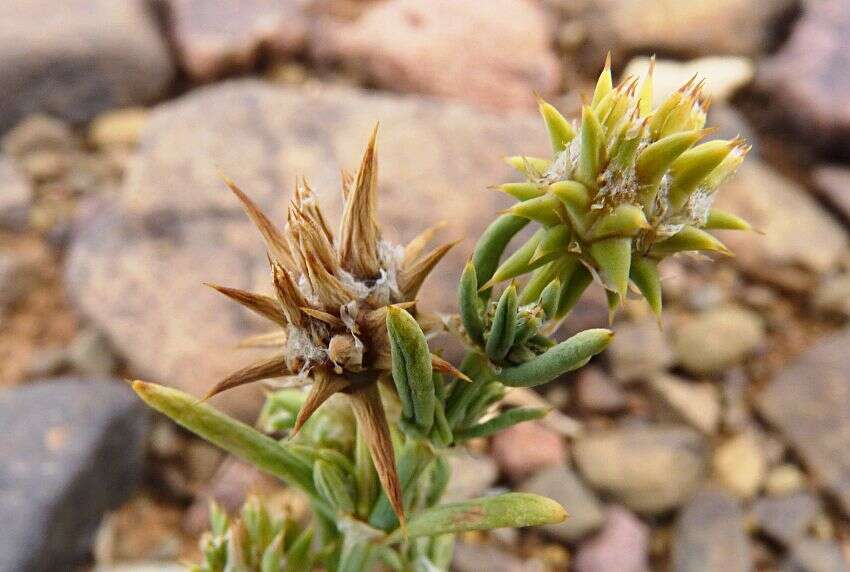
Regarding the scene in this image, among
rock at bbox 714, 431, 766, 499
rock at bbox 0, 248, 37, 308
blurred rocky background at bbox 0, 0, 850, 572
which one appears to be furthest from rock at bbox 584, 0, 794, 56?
rock at bbox 0, 248, 37, 308

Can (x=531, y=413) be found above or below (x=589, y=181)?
below

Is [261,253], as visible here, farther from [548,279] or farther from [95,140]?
[548,279]

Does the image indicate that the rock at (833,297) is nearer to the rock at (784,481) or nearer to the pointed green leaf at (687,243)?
the rock at (784,481)

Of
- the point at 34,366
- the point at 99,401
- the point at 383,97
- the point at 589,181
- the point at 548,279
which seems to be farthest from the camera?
the point at 383,97

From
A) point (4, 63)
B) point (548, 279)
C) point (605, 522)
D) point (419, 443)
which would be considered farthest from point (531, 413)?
point (4, 63)

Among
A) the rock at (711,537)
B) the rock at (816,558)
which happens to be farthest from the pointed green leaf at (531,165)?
the rock at (816,558)

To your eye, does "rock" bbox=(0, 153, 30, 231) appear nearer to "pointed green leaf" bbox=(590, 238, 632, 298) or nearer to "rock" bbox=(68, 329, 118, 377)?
"rock" bbox=(68, 329, 118, 377)

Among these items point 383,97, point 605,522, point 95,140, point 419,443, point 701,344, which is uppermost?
point 419,443
